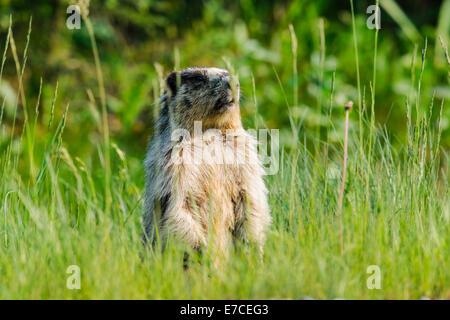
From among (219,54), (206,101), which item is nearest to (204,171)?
(206,101)

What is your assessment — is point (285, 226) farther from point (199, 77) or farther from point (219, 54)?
point (219, 54)

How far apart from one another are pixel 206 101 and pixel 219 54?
16.4ft

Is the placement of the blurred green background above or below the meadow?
above

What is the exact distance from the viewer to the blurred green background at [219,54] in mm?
8953

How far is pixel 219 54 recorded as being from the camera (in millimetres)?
9711

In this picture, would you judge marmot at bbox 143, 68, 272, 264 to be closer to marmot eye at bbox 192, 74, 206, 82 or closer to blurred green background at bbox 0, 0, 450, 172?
marmot eye at bbox 192, 74, 206, 82

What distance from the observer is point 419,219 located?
3.78m

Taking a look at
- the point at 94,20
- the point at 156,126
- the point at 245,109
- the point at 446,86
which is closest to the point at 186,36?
the point at 94,20

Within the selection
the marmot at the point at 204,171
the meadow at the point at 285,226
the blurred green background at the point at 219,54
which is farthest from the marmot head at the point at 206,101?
the blurred green background at the point at 219,54

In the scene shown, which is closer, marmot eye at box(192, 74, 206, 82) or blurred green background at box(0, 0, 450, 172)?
marmot eye at box(192, 74, 206, 82)

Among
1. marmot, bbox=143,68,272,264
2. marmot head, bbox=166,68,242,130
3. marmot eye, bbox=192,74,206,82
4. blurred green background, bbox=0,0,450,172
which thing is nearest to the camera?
marmot, bbox=143,68,272,264

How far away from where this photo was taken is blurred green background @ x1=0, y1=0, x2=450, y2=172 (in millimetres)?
8953

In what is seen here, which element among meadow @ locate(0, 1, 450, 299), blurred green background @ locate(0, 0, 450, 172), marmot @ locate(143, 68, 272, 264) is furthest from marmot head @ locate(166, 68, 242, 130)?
blurred green background @ locate(0, 0, 450, 172)
